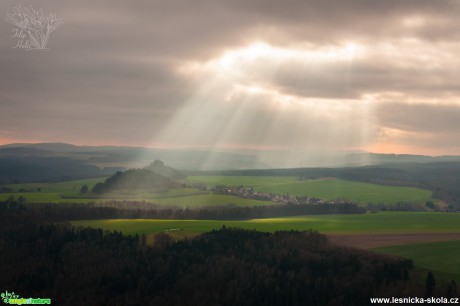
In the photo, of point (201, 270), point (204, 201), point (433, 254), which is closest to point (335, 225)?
point (433, 254)

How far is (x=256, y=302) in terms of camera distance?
3127 inches

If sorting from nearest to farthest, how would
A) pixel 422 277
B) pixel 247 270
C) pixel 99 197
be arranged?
pixel 422 277 → pixel 247 270 → pixel 99 197

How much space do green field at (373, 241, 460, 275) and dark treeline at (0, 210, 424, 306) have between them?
4584 millimetres

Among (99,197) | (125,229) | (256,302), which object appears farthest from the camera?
(99,197)

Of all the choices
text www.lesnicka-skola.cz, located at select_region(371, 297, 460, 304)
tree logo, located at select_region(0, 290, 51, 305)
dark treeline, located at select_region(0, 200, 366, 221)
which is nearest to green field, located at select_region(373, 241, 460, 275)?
text www.lesnicka-skola.cz, located at select_region(371, 297, 460, 304)

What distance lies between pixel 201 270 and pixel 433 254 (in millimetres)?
47638

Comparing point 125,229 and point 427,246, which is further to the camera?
point 125,229

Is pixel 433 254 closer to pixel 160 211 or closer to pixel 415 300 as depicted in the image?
pixel 415 300

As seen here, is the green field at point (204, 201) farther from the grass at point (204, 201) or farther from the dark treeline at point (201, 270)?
the dark treeline at point (201, 270)

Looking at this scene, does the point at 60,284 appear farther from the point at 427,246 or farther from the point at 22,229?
the point at 427,246

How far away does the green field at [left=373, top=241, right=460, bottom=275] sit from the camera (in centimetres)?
7988

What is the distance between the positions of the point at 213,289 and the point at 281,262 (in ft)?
59.2

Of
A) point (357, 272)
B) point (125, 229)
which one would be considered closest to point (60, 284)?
point (125, 229)

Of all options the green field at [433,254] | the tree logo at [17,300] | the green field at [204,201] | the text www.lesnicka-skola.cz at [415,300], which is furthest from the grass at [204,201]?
the text www.lesnicka-skola.cz at [415,300]
